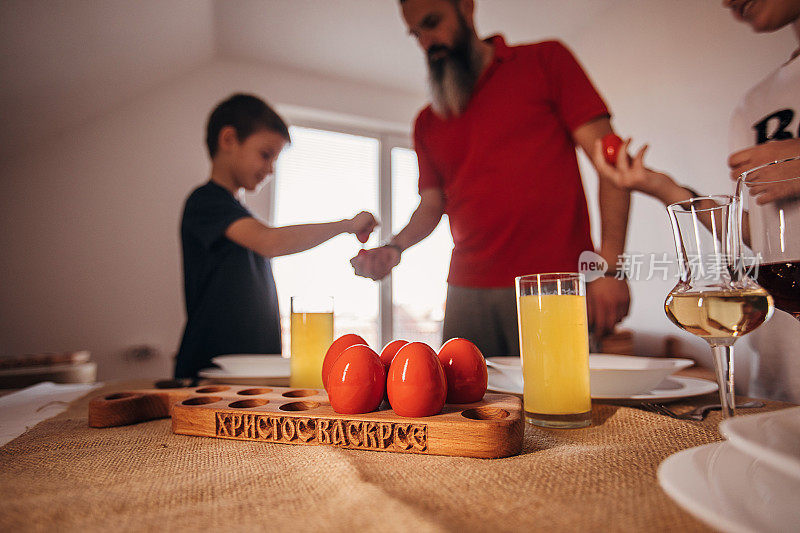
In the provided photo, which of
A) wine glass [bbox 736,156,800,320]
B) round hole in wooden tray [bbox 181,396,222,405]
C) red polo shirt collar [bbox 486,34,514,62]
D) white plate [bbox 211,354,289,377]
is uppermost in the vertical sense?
red polo shirt collar [bbox 486,34,514,62]

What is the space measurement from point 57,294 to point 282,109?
6.00 feet

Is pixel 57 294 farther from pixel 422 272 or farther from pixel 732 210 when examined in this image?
pixel 732 210

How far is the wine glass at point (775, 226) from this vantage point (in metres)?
0.43

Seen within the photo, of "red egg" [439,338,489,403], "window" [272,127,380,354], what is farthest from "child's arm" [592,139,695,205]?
"window" [272,127,380,354]

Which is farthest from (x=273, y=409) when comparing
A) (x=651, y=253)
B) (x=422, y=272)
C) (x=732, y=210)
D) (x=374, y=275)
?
(x=422, y=272)

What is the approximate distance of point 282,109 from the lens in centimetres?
330

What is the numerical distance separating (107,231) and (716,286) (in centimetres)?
306

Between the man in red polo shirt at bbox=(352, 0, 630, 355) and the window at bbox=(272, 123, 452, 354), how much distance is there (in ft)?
6.16

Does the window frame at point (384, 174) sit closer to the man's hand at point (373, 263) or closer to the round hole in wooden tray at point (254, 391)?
the man's hand at point (373, 263)

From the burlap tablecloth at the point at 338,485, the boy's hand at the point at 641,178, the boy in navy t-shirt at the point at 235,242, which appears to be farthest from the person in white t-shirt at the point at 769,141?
the boy in navy t-shirt at the point at 235,242

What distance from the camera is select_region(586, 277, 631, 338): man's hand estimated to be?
1088mm

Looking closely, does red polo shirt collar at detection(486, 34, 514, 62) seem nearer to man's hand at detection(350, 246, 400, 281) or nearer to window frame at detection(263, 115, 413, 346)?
man's hand at detection(350, 246, 400, 281)

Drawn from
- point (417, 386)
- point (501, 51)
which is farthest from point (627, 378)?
point (501, 51)

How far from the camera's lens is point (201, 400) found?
1.96ft
